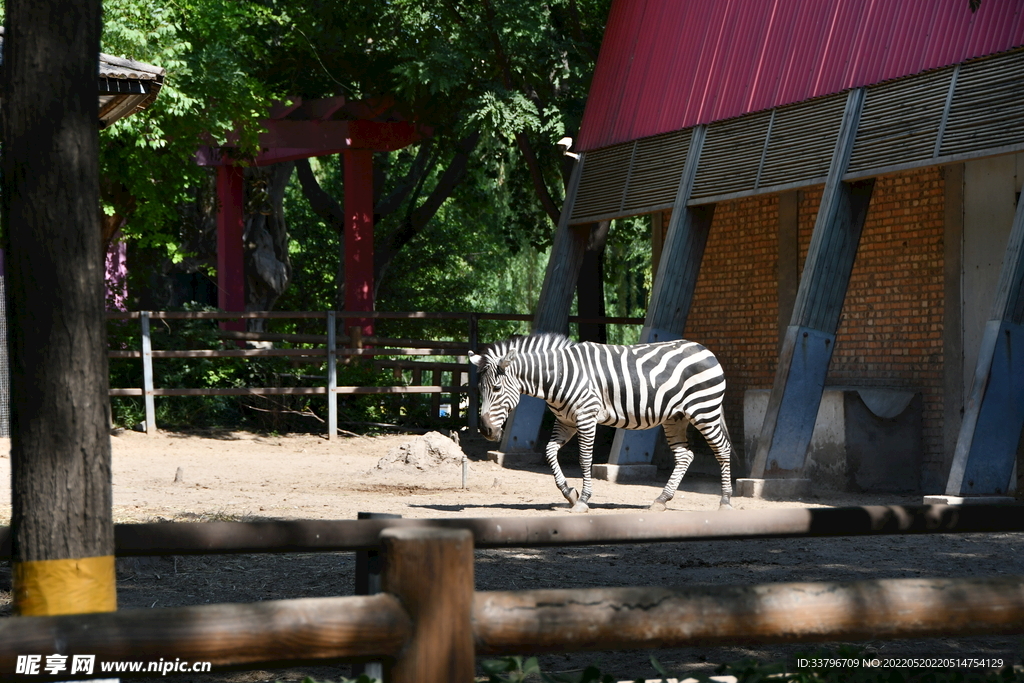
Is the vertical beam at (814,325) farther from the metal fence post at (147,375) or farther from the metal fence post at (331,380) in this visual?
the metal fence post at (147,375)

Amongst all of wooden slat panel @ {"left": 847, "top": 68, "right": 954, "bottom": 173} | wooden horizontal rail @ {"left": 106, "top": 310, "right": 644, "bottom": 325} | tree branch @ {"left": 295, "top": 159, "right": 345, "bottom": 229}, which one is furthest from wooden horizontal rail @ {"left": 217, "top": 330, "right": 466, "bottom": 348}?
wooden slat panel @ {"left": 847, "top": 68, "right": 954, "bottom": 173}

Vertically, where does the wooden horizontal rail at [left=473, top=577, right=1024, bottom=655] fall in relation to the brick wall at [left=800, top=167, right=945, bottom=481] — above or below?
below

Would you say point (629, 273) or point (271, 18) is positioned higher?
point (271, 18)

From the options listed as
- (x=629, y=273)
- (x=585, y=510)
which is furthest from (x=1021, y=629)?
(x=629, y=273)

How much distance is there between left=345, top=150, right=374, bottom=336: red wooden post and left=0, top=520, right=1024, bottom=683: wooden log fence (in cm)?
1786

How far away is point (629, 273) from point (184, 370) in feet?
Answer: 48.6

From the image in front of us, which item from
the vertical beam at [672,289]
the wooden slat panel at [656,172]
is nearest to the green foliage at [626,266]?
the wooden slat panel at [656,172]

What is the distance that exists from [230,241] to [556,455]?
1287 centimetres

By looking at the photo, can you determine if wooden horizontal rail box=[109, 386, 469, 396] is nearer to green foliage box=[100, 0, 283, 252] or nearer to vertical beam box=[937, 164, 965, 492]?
green foliage box=[100, 0, 283, 252]

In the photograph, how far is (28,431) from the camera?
3.07m

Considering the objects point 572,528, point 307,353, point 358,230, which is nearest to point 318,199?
point 358,230

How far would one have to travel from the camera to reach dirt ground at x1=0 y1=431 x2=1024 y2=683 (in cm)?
545

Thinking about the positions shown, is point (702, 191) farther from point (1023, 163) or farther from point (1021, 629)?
point (1021, 629)

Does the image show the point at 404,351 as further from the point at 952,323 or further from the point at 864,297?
the point at 952,323
